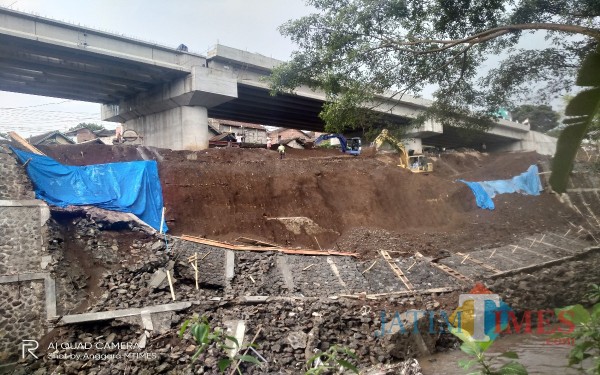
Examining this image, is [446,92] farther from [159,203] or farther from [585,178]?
[585,178]

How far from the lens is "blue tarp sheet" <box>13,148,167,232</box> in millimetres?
12008

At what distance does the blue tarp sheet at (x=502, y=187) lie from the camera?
22.1 m

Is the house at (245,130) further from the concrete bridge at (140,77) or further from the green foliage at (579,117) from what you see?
the green foliage at (579,117)

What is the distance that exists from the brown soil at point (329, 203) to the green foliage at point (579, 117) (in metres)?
12.0

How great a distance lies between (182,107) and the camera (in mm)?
20438

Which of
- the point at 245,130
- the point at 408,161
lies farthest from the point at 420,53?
the point at 245,130

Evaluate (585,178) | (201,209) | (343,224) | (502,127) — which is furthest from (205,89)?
(502,127)

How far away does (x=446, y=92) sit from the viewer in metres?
11.9

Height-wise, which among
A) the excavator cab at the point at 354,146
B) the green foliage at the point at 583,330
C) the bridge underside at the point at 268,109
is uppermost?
the bridge underside at the point at 268,109

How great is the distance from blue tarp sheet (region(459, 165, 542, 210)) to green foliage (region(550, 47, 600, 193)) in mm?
20085

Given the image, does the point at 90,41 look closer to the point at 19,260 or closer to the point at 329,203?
the point at 19,260

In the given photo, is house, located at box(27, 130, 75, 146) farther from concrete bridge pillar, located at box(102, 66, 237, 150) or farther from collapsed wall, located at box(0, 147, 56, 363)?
collapsed wall, located at box(0, 147, 56, 363)

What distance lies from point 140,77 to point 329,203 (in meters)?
10.4

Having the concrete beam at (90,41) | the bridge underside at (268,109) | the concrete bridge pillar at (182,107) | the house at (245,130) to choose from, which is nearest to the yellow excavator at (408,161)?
the bridge underside at (268,109)
